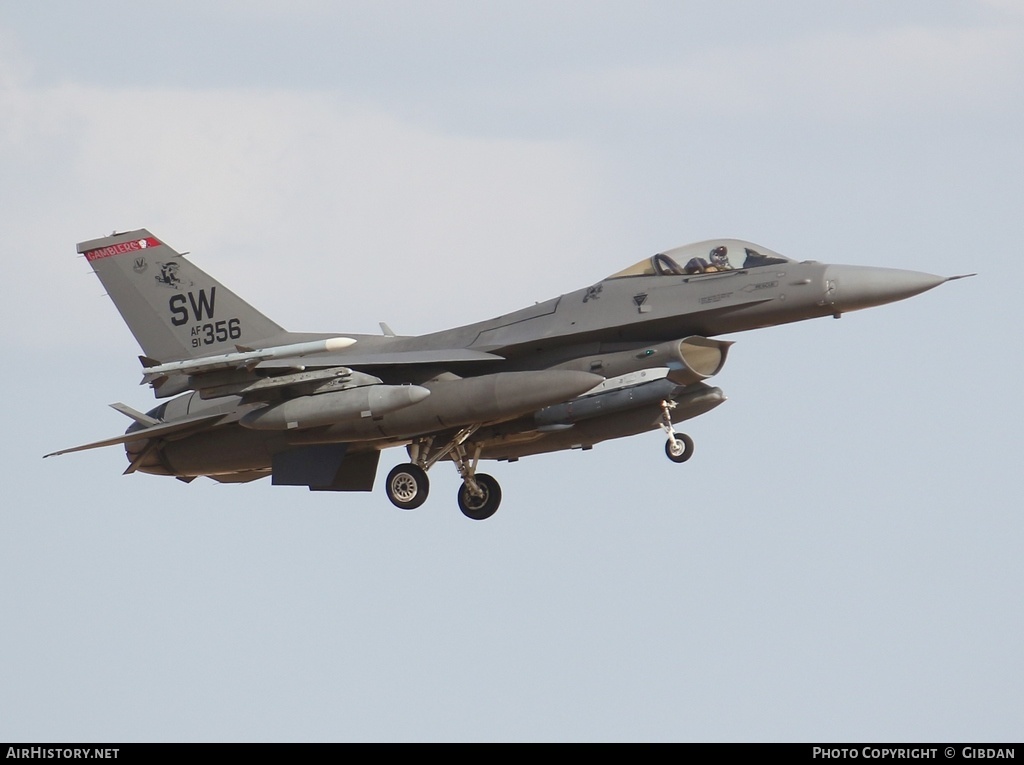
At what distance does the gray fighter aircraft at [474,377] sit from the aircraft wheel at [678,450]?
0.06ft

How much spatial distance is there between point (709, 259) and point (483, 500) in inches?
177

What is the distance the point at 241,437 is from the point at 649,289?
18.4ft

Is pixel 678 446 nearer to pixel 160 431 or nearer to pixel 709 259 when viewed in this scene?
pixel 709 259

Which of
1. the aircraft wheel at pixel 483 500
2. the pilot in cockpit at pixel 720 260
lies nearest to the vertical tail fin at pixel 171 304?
the aircraft wheel at pixel 483 500

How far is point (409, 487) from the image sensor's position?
63.3ft

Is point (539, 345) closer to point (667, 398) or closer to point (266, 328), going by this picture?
point (667, 398)

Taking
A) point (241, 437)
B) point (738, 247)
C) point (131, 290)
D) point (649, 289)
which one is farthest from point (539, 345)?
point (131, 290)

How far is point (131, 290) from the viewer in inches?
829

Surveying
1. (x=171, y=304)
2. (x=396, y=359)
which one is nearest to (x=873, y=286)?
(x=396, y=359)

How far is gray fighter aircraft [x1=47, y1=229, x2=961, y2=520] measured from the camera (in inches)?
708

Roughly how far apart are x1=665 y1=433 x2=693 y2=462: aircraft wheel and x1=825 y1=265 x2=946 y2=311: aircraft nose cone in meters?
2.41

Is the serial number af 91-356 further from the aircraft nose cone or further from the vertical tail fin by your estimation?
the aircraft nose cone

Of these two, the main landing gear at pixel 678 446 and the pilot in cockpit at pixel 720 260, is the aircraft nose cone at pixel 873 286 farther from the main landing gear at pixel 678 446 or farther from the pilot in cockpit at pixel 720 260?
the main landing gear at pixel 678 446
